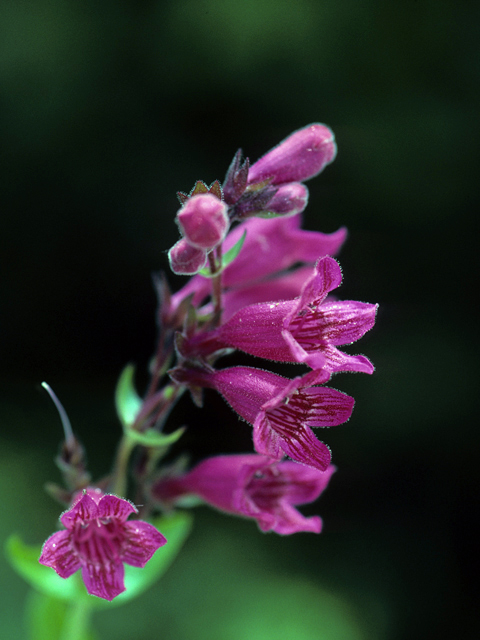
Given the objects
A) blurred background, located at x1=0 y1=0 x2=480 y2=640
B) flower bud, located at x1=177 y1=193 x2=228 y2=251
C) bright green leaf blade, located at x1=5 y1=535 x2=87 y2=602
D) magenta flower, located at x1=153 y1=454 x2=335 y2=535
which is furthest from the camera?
blurred background, located at x1=0 y1=0 x2=480 y2=640

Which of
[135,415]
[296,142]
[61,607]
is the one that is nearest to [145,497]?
[135,415]

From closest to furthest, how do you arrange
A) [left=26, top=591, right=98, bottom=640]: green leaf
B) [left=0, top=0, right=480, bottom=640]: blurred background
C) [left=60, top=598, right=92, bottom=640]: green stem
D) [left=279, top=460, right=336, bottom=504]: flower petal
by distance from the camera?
[left=279, top=460, right=336, bottom=504]: flower petal
[left=60, top=598, right=92, bottom=640]: green stem
[left=26, top=591, right=98, bottom=640]: green leaf
[left=0, top=0, right=480, bottom=640]: blurred background

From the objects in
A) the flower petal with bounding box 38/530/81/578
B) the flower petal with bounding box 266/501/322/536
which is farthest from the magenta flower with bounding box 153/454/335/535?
the flower petal with bounding box 38/530/81/578

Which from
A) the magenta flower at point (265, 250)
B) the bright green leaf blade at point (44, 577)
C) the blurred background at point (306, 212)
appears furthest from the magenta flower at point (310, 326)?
the blurred background at point (306, 212)

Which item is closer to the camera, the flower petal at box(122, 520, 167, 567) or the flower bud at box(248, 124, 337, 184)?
the flower petal at box(122, 520, 167, 567)

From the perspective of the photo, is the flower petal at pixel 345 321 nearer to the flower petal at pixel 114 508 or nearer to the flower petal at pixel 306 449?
→ the flower petal at pixel 306 449

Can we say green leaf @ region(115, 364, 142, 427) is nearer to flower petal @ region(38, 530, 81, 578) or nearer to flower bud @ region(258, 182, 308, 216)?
flower petal @ region(38, 530, 81, 578)

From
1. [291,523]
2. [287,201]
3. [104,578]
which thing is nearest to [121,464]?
[104,578]
